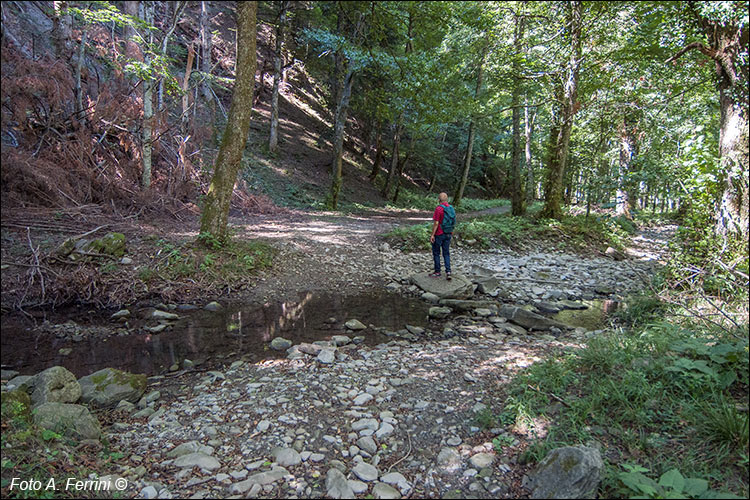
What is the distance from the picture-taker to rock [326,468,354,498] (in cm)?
270

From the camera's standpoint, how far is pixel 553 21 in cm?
1094

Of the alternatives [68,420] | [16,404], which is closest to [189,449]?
[68,420]

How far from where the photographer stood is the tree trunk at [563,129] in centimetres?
998

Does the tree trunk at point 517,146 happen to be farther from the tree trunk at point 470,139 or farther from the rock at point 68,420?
the rock at point 68,420

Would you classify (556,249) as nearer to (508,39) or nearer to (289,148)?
(508,39)

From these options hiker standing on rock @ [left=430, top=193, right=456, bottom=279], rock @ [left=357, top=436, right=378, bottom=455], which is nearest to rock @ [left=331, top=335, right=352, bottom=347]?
rock @ [left=357, top=436, right=378, bottom=455]

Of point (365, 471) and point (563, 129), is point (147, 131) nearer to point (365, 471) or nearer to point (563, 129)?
point (365, 471)

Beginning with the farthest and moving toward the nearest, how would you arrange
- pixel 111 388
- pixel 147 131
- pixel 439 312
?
pixel 147 131
pixel 439 312
pixel 111 388

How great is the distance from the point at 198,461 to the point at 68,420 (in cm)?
124

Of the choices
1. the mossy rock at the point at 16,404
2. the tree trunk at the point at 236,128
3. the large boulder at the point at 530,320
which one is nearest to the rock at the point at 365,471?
the mossy rock at the point at 16,404

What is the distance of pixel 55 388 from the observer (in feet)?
12.8

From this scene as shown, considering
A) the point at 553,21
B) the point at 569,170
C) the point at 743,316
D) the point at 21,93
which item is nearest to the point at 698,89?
the point at 553,21

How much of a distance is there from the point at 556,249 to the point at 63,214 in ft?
48.1

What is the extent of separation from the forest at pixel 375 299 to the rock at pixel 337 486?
0.6 inches
